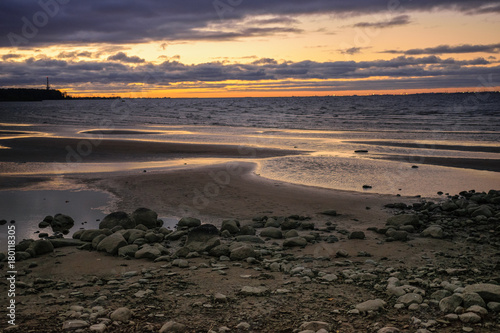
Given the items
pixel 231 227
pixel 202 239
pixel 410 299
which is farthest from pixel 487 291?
pixel 231 227

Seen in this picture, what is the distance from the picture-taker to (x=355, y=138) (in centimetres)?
3416

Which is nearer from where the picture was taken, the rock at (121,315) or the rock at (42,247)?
the rock at (121,315)

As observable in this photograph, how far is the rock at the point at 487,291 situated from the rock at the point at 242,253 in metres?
3.60

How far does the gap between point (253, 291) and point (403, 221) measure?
17.8 feet

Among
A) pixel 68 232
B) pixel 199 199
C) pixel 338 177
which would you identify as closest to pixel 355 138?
pixel 338 177

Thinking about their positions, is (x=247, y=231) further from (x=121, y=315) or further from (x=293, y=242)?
(x=121, y=315)

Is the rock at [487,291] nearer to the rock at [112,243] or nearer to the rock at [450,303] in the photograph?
the rock at [450,303]

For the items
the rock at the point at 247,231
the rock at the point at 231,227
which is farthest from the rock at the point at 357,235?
the rock at the point at 231,227

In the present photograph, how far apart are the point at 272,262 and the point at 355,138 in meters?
27.9

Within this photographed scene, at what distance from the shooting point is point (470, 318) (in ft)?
17.5

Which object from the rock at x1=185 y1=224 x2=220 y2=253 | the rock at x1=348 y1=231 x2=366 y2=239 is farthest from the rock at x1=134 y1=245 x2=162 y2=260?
the rock at x1=348 y1=231 x2=366 y2=239

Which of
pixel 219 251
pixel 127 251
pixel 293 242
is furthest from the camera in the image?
pixel 293 242

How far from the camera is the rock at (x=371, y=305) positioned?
18.8ft

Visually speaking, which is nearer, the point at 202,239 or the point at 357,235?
the point at 202,239
